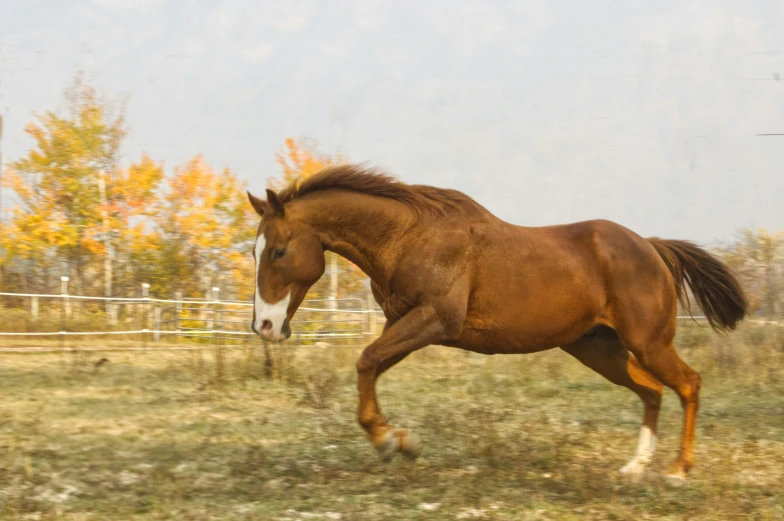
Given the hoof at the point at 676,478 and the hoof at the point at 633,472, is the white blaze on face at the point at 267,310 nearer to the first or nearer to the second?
the hoof at the point at 633,472

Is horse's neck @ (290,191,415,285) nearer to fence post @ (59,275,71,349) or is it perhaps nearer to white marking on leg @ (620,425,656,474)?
white marking on leg @ (620,425,656,474)

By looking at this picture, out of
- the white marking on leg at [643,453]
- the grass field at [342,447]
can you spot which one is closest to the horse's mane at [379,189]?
the grass field at [342,447]

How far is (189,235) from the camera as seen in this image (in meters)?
32.6

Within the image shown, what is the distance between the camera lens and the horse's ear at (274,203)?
552 cm

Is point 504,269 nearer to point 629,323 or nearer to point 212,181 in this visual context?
point 629,323

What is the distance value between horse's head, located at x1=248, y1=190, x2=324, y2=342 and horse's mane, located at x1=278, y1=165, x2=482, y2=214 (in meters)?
0.27

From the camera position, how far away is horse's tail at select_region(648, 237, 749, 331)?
701cm

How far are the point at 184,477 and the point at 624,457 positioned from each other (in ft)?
11.7

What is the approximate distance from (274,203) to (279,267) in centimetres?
47

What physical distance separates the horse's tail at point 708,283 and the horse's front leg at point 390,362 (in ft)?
8.51

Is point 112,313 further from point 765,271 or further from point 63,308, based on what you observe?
point 765,271

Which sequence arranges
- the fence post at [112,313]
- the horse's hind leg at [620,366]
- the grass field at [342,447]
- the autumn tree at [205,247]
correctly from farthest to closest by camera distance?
1. the autumn tree at [205,247]
2. the fence post at [112,313]
3. the horse's hind leg at [620,366]
4. the grass field at [342,447]

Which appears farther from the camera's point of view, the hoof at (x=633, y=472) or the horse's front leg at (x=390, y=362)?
the hoof at (x=633, y=472)

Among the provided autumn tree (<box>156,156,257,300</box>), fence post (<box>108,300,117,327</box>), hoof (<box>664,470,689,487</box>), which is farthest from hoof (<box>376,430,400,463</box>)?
autumn tree (<box>156,156,257,300</box>)
